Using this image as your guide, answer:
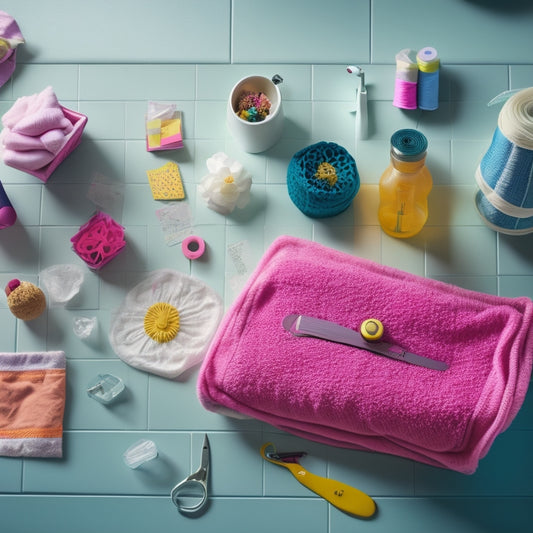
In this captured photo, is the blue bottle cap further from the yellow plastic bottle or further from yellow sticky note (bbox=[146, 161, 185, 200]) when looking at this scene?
yellow sticky note (bbox=[146, 161, 185, 200])

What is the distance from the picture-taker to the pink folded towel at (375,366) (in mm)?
983

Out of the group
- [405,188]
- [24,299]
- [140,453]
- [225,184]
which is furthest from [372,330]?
[24,299]

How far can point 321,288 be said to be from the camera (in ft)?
3.45

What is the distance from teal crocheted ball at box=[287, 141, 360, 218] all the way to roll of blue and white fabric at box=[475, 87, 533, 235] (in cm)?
24

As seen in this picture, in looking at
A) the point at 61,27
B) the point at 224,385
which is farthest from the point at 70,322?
the point at 61,27

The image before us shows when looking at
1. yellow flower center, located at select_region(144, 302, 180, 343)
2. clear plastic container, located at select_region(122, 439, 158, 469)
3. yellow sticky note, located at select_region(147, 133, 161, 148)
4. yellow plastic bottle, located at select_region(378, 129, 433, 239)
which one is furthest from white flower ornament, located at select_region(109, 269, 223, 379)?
yellow plastic bottle, located at select_region(378, 129, 433, 239)

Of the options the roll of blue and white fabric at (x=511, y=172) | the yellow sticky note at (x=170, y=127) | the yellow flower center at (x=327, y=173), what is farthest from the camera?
the yellow sticky note at (x=170, y=127)

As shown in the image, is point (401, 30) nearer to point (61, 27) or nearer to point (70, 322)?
point (61, 27)

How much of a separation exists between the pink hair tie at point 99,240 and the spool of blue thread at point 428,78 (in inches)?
25.2

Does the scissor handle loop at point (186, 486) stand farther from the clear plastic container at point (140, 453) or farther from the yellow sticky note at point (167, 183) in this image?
the yellow sticky note at point (167, 183)

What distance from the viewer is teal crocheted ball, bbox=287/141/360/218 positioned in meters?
1.06

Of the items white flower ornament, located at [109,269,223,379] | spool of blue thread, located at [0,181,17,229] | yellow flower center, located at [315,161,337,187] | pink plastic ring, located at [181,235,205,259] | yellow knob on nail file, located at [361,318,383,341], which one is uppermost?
yellow flower center, located at [315,161,337,187]

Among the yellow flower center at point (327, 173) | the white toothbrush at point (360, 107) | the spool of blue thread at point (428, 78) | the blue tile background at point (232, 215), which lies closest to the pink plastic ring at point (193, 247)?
the blue tile background at point (232, 215)

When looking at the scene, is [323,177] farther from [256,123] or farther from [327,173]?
[256,123]
